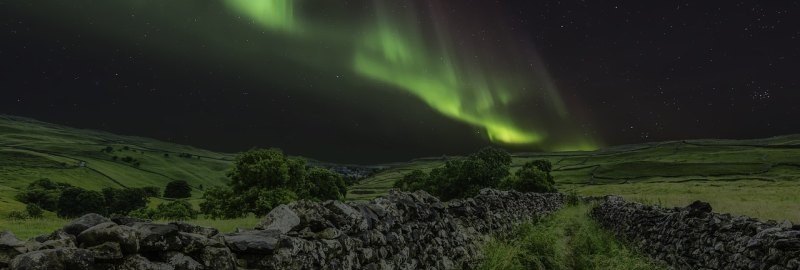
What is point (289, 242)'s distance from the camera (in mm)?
5672

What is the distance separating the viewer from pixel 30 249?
351cm

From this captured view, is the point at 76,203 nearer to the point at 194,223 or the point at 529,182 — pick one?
the point at 529,182

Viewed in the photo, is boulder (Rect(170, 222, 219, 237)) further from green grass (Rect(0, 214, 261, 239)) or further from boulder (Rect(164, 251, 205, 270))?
green grass (Rect(0, 214, 261, 239))

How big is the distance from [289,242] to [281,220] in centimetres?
82

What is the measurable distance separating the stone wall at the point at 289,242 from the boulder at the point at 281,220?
0.01 m

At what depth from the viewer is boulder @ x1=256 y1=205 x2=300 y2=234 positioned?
620 cm

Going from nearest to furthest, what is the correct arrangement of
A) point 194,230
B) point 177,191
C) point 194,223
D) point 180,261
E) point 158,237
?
point 158,237
point 180,261
point 194,230
point 194,223
point 177,191

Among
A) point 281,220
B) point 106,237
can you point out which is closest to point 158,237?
point 106,237

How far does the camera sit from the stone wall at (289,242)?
12.0ft

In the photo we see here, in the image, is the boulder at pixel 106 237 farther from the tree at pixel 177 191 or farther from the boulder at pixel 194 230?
the tree at pixel 177 191

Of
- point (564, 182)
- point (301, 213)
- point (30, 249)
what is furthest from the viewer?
point (564, 182)

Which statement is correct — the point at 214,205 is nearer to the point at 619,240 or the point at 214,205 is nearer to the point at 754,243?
the point at 619,240

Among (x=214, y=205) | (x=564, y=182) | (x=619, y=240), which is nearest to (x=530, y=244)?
(x=619, y=240)

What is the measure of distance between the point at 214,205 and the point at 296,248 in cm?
4944
